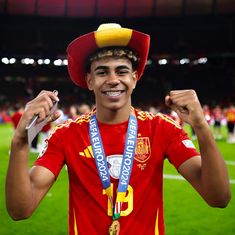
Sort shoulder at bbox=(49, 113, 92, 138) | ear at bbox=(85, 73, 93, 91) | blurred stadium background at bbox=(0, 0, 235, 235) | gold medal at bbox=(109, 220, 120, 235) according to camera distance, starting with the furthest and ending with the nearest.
Answer: 1. blurred stadium background at bbox=(0, 0, 235, 235)
2. ear at bbox=(85, 73, 93, 91)
3. shoulder at bbox=(49, 113, 92, 138)
4. gold medal at bbox=(109, 220, 120, 235)

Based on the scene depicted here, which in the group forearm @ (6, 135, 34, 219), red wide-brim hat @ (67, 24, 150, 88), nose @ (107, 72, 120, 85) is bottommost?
forearm @ (6, 135, 34, 219)

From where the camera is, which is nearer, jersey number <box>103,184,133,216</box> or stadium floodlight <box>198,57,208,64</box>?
jersey number <box>103,184,133,216</box>

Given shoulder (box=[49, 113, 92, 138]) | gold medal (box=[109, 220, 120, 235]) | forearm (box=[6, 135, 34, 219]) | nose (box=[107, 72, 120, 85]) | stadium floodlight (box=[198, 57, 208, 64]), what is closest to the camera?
forearm (box=[6, 135, 34, 219])

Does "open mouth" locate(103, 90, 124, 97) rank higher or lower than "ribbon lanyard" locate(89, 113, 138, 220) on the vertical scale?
higher

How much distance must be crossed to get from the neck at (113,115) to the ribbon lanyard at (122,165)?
0.09 m

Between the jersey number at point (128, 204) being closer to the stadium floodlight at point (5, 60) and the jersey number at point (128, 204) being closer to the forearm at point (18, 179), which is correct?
the forearm at point (18, 179)

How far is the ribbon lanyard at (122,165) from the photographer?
244 cm

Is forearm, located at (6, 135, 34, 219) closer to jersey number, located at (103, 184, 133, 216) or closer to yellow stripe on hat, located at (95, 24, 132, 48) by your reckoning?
jersey number, located at (103, 184, 133, 216)

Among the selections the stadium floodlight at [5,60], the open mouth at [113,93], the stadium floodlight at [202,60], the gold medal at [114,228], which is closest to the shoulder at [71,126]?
the open mouth at [113,93]

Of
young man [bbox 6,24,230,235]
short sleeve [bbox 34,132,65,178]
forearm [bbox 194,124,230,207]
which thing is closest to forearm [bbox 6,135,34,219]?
young man [bbox 6,24,230,235]

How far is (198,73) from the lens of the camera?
40.2 metres

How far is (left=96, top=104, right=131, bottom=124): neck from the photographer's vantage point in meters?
2.65

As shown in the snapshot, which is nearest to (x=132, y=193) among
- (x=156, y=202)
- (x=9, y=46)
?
(x=156, y=202)

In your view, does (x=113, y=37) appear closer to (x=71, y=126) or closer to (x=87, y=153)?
(x=71, y=126)
